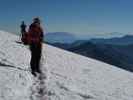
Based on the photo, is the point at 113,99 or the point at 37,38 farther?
the point at 37,38

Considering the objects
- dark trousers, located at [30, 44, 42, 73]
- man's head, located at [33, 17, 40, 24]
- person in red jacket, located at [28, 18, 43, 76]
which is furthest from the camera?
dark trousers, located at [30, 44, 42, 73]

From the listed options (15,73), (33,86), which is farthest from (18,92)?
(15,73)

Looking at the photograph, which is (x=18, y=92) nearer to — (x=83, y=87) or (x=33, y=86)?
(x=33, y=86)

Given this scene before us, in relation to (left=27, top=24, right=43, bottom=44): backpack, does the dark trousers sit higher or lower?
lower

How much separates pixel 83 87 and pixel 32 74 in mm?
2861

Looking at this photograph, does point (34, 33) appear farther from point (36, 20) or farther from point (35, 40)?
point (36, 20)

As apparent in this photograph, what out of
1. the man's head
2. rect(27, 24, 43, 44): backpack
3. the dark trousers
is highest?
the man's head

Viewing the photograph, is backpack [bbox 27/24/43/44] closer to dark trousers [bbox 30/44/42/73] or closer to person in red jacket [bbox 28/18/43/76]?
person in red jacket [bbox 28/18/43/76]

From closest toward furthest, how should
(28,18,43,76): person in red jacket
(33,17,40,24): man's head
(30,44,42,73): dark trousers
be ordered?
(33,17,40,24): man's head, (28,18,43,76): person in red jacket, (30,44,42,73): dark trousers

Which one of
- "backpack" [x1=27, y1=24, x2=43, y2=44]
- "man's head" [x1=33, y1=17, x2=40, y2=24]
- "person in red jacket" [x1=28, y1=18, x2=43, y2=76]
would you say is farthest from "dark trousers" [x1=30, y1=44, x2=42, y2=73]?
"man's head" [x1=33, y1=17, x2=40, y2=24]

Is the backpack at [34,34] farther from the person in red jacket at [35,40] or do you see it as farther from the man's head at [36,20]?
the man's head at [36,20]

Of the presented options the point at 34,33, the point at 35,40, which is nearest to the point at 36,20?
the point at 34,33

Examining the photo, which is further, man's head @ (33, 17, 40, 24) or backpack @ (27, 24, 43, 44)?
backpack @ (27, 24, 43, 44)

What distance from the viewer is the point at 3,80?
1332 centimetres
